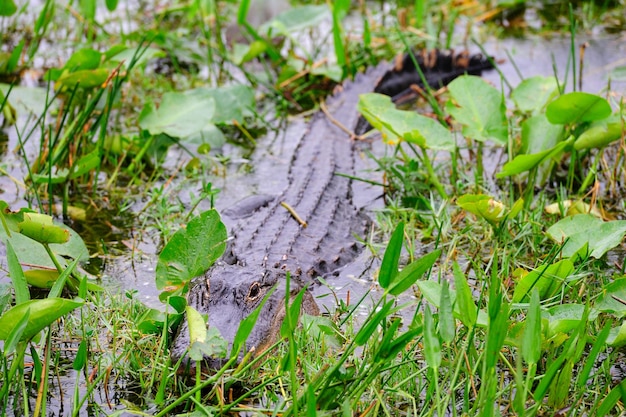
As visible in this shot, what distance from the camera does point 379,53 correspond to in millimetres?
5152

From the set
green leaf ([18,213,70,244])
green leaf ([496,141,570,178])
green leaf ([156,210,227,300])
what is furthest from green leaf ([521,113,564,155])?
green leaf ([18,213,70,244])

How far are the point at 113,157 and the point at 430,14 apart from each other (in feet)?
9.52

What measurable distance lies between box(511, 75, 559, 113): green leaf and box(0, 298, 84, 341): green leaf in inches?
88.4

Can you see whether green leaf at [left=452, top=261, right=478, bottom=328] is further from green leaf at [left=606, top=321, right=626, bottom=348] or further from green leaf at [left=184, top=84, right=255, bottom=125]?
green leaf at [left=184, top=84, right=255, bottom=125]

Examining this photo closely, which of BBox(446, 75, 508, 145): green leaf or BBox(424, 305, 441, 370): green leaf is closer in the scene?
BBox(424, 305, 441, 370): green leaf

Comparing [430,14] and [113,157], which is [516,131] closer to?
[113,157]

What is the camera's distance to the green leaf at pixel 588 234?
2.43 m

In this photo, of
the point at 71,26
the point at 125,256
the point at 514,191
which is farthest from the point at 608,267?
the point at 71,26

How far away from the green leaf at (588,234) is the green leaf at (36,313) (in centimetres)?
154

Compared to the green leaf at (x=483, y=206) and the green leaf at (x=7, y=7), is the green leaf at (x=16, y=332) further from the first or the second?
the green leaf at (x=7, y=7)

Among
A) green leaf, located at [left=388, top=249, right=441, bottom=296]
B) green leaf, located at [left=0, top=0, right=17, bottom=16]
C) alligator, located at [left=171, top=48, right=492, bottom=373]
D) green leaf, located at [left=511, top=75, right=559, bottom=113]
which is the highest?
green leaf, located at [left=0, top=0, right=17, bottom=16]

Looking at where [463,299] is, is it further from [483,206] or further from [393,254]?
[483,206]

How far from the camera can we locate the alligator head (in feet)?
7.10

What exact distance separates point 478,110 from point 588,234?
2.77 feet
